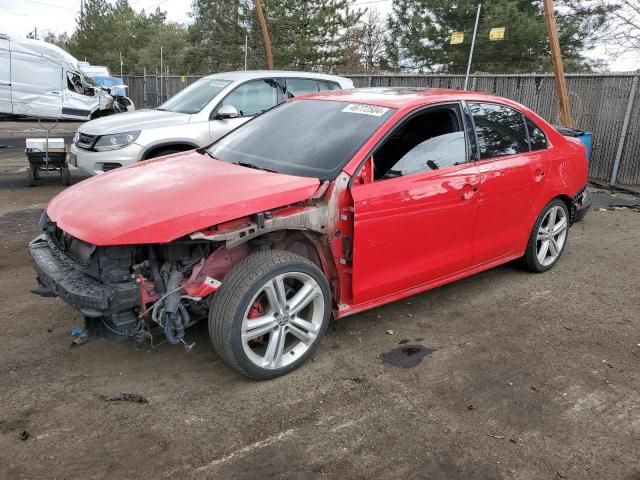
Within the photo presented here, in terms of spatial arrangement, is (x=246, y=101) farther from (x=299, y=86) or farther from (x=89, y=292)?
(x=89, y=292)

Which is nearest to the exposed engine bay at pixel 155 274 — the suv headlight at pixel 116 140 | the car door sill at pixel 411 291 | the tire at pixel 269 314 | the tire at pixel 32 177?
the tire at pixel 269 314

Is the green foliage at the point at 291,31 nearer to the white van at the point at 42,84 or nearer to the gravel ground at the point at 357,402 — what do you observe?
the white van at the point at 42,84

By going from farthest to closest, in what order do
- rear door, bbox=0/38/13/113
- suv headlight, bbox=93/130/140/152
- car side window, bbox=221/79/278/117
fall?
rear door, bbox=0/38/13/113
car side window, bbox=221/79/278/117
suv headlight, bbox=93/130/140/152

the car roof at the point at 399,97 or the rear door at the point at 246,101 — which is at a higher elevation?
the car roof at the point at 399,97

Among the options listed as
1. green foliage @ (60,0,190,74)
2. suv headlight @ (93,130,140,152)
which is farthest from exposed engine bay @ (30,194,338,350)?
green foliage @ (60,0,190,74)

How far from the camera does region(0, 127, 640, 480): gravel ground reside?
2592 millimetres

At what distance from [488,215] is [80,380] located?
312 cm

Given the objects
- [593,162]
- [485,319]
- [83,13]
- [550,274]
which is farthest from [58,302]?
[83,13]

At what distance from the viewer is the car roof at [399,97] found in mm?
3885

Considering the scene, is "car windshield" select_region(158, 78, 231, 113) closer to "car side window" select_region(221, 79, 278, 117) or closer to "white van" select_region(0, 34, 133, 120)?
"car side window" select_region(221, 79, 278, 117)

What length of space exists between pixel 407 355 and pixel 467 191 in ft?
4.26

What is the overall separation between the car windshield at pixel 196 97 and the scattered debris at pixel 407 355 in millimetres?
4949

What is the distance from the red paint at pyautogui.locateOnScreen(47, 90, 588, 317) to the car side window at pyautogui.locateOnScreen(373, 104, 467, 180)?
0.23 feet

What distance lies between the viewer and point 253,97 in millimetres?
7633
